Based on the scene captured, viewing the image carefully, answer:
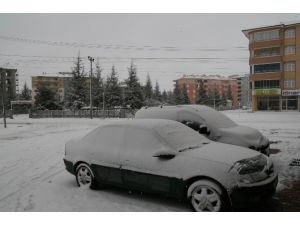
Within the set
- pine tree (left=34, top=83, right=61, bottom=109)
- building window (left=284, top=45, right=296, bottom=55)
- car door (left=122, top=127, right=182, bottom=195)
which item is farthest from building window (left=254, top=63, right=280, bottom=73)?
car door (left=122, top=127, right=182, bottom=195)

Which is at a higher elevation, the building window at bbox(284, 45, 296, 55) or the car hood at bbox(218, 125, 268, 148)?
the building window at bbox(284, 45, 296, 55)

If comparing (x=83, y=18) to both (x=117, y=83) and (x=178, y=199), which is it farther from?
(x=117, y=83)

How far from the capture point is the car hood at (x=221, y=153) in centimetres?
454

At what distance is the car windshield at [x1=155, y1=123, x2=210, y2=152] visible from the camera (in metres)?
5.18

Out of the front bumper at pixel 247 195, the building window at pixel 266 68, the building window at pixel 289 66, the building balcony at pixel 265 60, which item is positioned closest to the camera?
the front bumper at pixel 247 195

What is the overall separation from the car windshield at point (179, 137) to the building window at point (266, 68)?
148 feet

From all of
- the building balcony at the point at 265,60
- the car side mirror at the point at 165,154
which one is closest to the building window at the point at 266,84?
the building balcony at the point at 265,60

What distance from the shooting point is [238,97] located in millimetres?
151875

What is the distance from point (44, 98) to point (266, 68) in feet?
116

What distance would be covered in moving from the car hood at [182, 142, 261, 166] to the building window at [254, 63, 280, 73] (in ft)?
150

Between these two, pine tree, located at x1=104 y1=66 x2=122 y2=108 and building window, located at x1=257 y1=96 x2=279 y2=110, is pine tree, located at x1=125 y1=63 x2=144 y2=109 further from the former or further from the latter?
building window, located at x1=257 y1=96 x2=279 y2=110

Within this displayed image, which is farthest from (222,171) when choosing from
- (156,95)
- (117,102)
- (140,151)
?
(156,95)

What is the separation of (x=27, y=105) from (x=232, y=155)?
63883 millimetres

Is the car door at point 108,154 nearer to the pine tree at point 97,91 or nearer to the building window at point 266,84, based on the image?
the building window at point 266,84
